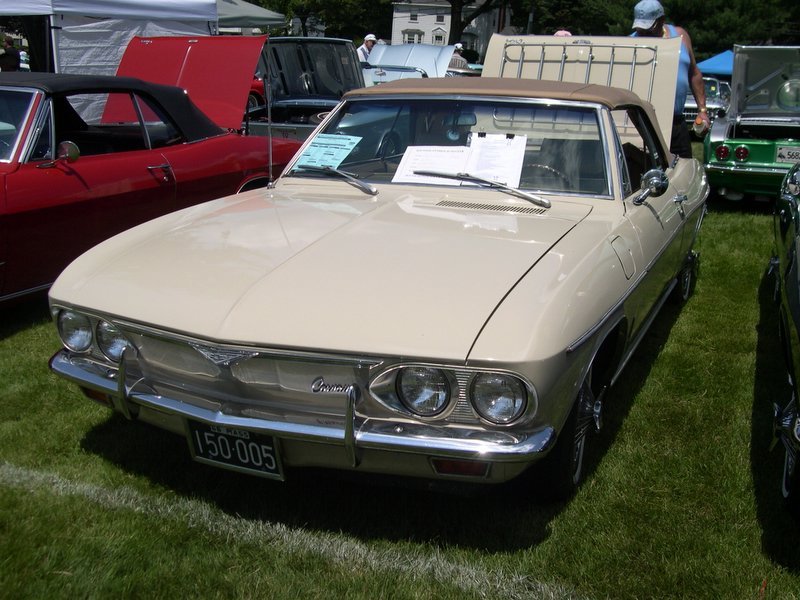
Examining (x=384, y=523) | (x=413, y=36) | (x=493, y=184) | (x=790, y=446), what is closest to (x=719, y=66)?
(x=493, y=184)

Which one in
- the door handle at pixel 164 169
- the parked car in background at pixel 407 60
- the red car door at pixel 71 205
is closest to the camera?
the red car door at pixel 71 205

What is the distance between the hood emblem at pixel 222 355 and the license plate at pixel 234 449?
20 cm

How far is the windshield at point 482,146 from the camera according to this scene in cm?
350

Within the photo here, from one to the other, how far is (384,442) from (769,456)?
1852 millimetres

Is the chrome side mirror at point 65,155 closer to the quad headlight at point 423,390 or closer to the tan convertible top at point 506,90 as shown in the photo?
the tan convertible top at point 506,90

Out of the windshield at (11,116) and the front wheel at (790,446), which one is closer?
the front wheel at (790,446)

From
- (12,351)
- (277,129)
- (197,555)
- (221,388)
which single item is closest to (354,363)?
(221,388)

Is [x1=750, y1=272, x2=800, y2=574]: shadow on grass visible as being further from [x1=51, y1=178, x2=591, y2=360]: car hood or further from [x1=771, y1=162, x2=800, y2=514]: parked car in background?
[x1=51, y1=178, x2=591, y2=360]: car hood

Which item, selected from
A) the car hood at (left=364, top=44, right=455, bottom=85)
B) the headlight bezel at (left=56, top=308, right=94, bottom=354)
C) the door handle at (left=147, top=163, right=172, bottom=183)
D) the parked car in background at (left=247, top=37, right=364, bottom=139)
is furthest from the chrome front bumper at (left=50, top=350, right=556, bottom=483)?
the car hood at (left=364, top=44, right=455, bottom=85)

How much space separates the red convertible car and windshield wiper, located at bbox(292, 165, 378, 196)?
32 centimetres

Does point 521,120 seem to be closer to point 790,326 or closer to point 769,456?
point 790,326

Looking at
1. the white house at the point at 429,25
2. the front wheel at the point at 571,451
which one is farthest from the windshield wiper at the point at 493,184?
the white house at the point at 429,25

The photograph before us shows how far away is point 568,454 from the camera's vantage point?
8.63 feet

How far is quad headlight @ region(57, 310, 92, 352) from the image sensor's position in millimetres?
2732
